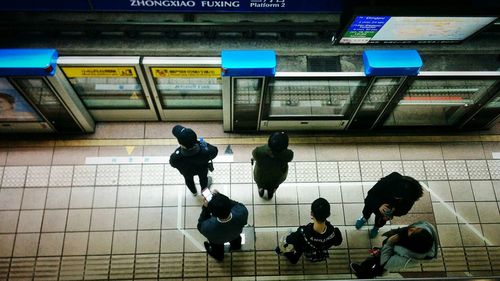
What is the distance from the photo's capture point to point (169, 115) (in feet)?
19.2

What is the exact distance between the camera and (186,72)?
180 inches

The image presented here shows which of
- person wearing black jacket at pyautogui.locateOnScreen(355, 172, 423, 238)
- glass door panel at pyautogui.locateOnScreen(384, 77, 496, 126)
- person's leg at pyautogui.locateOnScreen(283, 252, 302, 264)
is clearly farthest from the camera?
glass door panel at pyautogui.locateOnScreen(384, 77, 496, 126)

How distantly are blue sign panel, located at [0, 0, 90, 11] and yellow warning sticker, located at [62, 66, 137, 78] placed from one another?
101 centimetres

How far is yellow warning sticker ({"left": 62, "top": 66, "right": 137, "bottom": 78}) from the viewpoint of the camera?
4.49 meters

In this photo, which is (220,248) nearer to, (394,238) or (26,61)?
(394,238)

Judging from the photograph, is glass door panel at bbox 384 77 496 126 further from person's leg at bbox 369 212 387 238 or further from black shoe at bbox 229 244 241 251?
black shoe at bbox 229 244 241 251

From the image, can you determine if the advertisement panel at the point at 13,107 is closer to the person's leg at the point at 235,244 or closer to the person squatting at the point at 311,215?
the person squatting at the point at 311,215

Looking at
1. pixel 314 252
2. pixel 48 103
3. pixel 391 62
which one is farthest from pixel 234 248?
pixel 48 103

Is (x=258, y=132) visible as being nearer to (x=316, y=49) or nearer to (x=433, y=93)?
(x=316, y=49)

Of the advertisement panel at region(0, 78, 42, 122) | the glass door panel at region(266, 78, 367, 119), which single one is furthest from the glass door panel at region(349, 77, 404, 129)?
the advertisement panel at region(0, 78, 42, 122)

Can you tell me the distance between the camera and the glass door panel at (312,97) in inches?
187

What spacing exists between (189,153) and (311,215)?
1.50 metres

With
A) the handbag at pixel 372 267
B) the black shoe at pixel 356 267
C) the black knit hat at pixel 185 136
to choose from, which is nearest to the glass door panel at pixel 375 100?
Answer: the handbag at pixel 372 267

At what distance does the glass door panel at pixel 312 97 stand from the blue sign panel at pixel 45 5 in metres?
2.22
